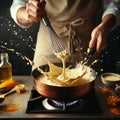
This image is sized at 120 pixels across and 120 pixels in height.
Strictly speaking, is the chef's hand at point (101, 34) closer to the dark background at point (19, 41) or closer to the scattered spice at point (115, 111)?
the scattered spice at point (115, 111)

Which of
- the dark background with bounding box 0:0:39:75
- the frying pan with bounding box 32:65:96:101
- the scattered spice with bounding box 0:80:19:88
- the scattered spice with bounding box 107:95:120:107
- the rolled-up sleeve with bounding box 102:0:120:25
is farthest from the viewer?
the dark background with bounding box 0:0:39:75

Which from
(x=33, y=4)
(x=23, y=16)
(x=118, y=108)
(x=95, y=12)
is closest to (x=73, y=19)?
(x=95, y=12)

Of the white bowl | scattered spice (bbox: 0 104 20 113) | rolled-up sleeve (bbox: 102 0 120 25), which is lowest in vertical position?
scattered spice (bbox: 0 104 20 113)

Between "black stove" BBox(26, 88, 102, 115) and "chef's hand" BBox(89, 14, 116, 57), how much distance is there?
0.31 metres

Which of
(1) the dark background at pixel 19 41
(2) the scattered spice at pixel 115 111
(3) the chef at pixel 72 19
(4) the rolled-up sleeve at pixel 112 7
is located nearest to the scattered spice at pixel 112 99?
(2) the scattered spice at pixel 115 111

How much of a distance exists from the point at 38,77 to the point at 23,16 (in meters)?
0.52

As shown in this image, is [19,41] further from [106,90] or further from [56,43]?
[106,90]

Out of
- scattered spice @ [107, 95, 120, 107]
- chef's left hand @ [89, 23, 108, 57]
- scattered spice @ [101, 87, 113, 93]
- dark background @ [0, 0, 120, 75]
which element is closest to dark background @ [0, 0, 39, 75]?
dark background @ [0, 0, 120, 75]

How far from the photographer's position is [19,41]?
265 cm

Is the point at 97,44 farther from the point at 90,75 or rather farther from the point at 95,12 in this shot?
the point at 95,12

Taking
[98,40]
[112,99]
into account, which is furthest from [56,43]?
[112,99]

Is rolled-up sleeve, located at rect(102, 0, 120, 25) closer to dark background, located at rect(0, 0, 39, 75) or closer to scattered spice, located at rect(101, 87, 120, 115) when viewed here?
scattered spice, located at rect(101, 87, 120, 115)

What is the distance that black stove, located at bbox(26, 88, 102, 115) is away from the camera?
133 cm

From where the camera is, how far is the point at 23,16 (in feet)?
5.90
